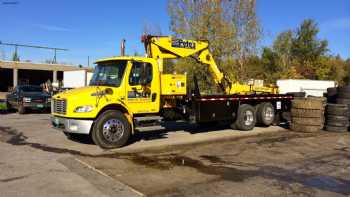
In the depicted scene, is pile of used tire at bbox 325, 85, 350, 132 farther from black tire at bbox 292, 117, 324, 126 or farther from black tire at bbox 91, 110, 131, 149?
black tire at bbox 91, 110, 131, 149

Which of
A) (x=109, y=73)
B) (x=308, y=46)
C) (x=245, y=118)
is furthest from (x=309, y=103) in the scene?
(x=308, y=46)

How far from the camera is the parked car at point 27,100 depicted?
19047mm

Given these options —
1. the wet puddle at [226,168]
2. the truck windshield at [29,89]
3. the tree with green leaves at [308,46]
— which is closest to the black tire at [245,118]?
the wet puddle at [226,168]

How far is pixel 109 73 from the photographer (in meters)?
10.0

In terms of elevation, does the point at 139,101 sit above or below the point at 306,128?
above

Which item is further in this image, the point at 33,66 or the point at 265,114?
the point at 33,66

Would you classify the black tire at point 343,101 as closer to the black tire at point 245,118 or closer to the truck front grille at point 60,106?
the black tire at point 245,118

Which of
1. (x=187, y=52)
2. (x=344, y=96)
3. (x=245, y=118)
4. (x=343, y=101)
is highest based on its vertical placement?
(x=187, y=52)

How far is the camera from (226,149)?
9.35 metres

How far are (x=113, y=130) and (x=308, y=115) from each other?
8.22 m

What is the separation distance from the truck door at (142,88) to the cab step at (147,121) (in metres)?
0.26

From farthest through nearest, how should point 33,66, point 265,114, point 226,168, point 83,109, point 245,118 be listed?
1. point 33,66
2. point 265,114
3. point 245,118
4. point 83,109
5. point 226,168

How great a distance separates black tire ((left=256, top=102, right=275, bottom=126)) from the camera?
1407 cm

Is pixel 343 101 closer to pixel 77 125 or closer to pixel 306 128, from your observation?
pixel 306 128
